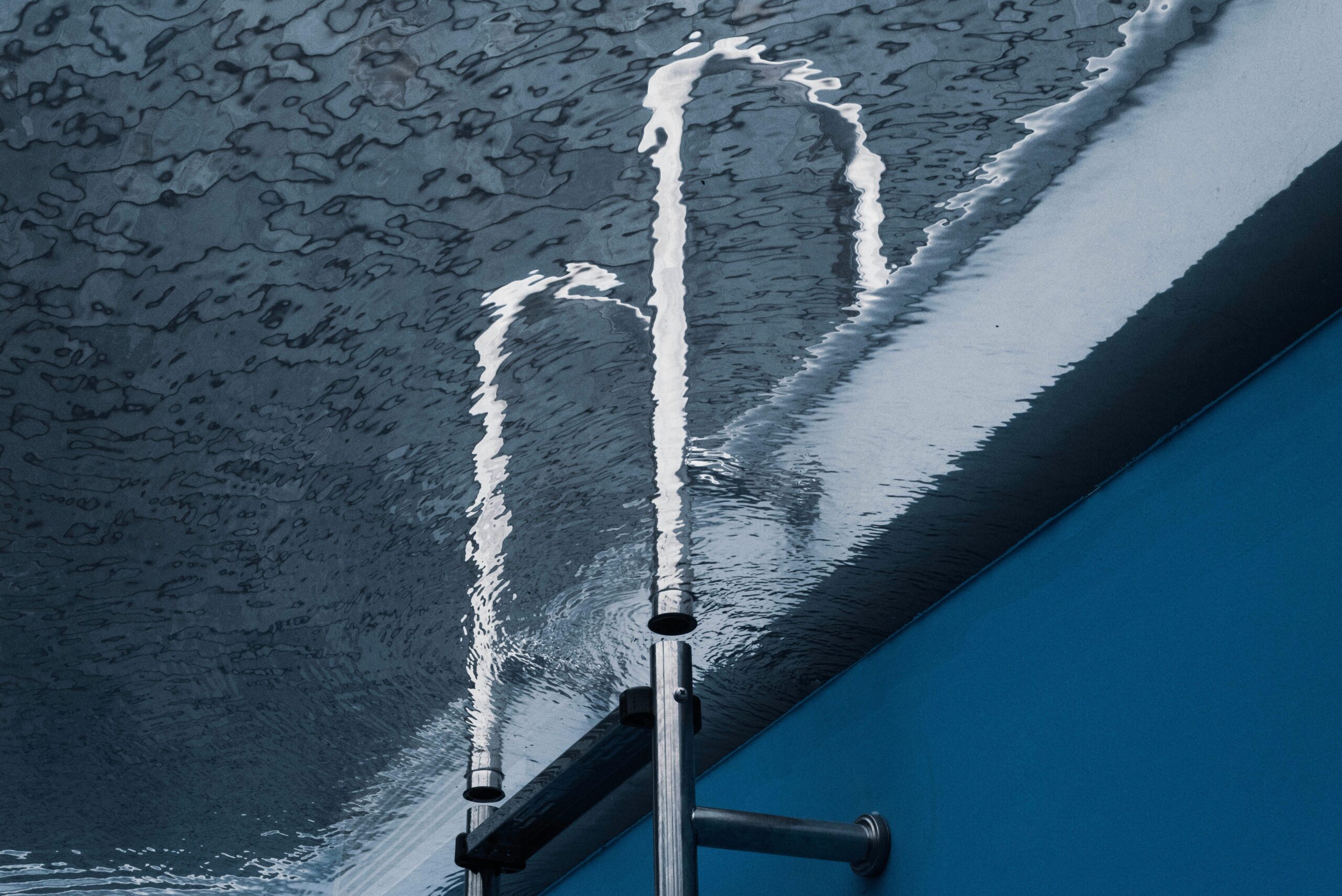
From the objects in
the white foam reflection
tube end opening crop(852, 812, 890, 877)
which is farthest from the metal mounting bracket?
the white foam reflection

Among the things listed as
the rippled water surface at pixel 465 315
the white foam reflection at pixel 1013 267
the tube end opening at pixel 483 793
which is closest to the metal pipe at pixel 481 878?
the tube end opening at pixel 483 793

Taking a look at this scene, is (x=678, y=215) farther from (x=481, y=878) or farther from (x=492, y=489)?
(x=481, y=878)

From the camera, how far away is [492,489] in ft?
2.82

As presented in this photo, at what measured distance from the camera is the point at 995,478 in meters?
0.85

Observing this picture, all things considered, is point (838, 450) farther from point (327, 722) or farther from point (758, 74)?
point (327, 722)

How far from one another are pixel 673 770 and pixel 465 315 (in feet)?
1.39

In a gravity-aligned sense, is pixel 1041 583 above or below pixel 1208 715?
above

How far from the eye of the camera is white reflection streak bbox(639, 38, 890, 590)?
0.56 meters

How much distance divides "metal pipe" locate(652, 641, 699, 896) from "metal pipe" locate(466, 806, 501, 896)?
1.34 ft

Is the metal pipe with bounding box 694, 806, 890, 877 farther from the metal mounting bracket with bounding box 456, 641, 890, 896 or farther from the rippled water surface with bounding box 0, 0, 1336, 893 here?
the rippled water surface with bounding box 0, 0, 1336, 893

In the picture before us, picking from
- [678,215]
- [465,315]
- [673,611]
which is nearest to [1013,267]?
[678,215]

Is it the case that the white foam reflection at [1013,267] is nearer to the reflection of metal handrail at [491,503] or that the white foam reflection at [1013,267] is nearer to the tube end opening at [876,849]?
the reflection of metal handrail at [491,503]

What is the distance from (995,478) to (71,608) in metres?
0.72

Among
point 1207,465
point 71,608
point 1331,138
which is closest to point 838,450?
point 1207,465
